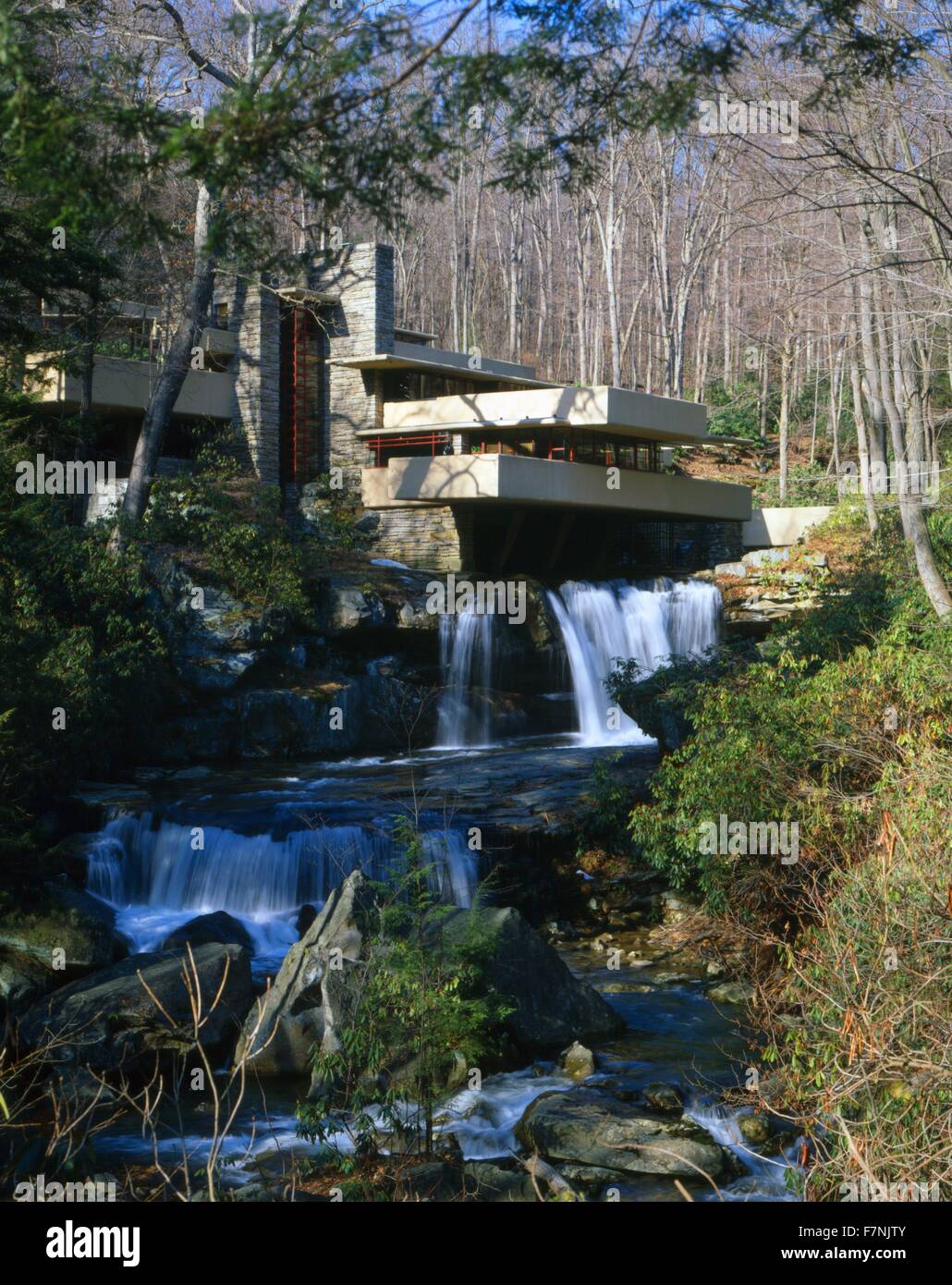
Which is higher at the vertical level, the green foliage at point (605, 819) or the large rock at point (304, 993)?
the green foliage at point (605, 819)

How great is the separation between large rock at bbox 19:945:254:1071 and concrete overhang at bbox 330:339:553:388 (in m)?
18.0

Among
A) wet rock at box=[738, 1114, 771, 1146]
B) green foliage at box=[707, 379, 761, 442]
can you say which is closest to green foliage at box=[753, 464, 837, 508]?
green foliage at box=[707, 379, 761, 442]

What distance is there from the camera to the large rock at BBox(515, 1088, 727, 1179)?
Result: 897 cm

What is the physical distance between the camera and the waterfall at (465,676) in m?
22.5

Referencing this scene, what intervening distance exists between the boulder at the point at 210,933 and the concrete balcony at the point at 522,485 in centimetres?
1245

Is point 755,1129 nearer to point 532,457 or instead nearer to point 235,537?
point 235,537

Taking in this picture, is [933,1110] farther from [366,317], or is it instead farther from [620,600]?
[366,317]

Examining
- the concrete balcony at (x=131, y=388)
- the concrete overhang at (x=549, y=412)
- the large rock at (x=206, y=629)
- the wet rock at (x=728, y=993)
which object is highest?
the concrete balcony at (x=131, y=388)

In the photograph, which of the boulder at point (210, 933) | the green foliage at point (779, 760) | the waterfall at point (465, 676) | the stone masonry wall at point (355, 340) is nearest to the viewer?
the green foliage at point (779, 760)

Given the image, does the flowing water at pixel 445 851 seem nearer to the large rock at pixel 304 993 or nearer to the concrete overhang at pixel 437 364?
the large rock at pixel 304 993

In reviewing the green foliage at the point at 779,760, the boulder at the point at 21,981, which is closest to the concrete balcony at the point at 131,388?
the boulder at the point at 21,981

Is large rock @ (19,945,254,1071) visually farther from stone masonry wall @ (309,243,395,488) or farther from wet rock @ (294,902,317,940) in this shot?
stone masonry wall @ (309,243,395,488)

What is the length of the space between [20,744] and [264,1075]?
5852mm
